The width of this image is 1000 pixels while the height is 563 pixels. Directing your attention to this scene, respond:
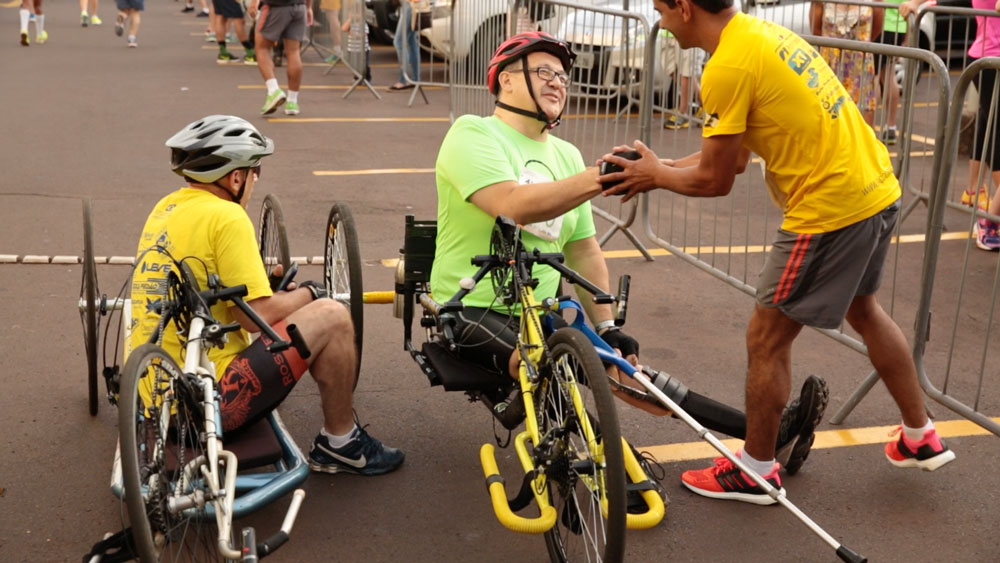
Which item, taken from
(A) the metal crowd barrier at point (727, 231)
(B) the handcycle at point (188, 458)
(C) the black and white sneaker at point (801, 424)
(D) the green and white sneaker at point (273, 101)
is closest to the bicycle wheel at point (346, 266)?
(B) the handcycle at point (188, 458)

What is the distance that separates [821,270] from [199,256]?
2097 millimetres

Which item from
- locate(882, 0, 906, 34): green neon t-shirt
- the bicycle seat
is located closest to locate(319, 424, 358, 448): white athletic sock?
the bicycle seat

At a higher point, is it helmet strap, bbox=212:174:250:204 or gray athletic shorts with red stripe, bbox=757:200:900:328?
helmet strap, bbox=212:174:250:204

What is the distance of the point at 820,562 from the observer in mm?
3719

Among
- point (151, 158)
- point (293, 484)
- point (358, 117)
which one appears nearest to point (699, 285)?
point (293, 484)

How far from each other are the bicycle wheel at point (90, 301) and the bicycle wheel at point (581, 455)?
184 centimetres

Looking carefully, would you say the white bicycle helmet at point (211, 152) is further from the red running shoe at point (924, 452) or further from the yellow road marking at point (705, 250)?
the yellow road marking at point (705, 250)

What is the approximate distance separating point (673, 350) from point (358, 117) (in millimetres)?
7054

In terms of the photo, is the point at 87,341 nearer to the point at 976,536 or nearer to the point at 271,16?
the point at 976,536

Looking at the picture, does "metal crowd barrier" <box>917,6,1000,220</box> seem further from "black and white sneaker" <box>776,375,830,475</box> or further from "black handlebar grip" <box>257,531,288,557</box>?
"black handlebar grip" <box>257,531,288,557</box>

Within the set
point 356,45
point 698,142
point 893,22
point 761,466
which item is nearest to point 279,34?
point 356,45

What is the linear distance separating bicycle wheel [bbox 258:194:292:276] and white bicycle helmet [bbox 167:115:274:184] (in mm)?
789

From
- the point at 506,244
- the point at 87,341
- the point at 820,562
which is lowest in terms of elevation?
the point at 820,562

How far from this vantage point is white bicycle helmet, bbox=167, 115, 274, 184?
392 cm
